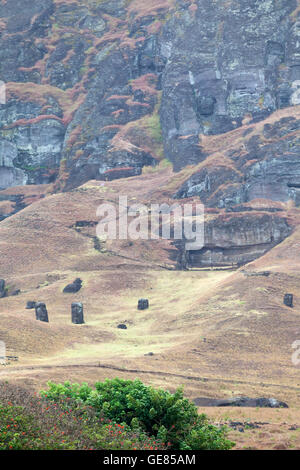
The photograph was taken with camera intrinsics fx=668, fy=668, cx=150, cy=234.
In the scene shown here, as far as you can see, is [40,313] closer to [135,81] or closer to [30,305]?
[30,305]

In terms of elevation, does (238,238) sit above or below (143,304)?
above

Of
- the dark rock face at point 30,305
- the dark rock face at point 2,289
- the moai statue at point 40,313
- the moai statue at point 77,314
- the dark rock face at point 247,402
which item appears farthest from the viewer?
the dark rock face at point 2,289

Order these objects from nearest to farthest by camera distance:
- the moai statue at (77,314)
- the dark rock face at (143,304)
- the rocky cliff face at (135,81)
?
the moai statue at (77,314) < the dark rock face at (143,304) < the rocky cliff face at (135,81)

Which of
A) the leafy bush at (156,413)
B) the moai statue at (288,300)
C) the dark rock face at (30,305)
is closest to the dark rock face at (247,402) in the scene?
the leafy bush at (156,413)

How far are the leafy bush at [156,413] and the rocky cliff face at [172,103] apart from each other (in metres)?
57.2

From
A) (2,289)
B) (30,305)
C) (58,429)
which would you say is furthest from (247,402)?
(2,289)

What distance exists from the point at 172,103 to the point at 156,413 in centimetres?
9527

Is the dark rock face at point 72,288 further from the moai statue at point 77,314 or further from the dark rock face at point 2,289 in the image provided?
the moai statue at point 77,314

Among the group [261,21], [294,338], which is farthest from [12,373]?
[261,21]

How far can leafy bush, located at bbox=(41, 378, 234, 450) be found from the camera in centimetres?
2153

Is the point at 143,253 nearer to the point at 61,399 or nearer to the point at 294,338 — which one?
the point at 294,338

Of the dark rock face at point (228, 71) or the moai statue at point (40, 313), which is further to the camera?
the dark rock face at point (228, 71)

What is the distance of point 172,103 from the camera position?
113375 mm

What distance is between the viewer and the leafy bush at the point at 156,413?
70.6ft
